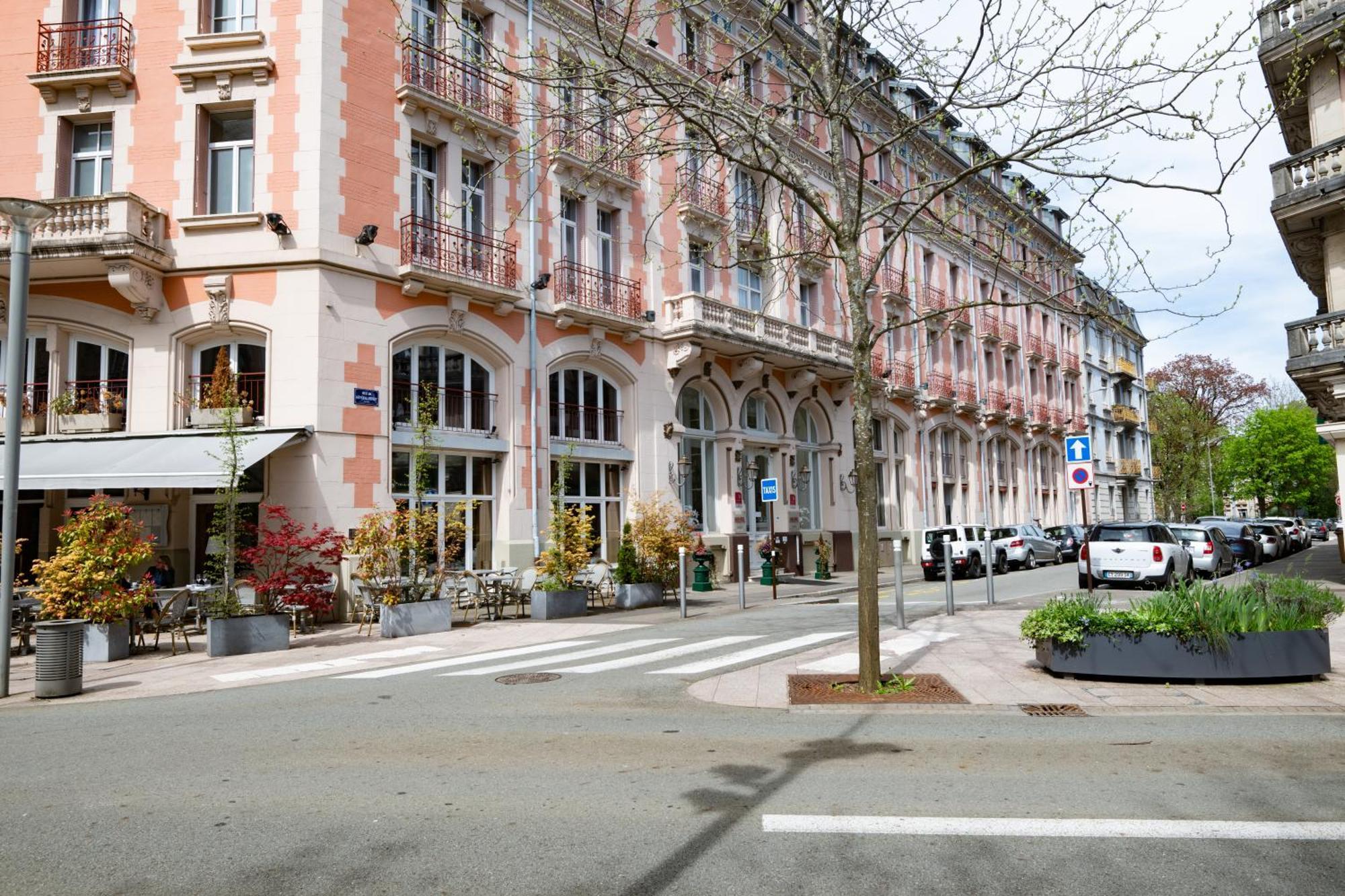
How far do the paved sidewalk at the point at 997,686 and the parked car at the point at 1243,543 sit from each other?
17.4 m

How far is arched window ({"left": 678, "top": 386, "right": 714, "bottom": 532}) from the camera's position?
2456 cm

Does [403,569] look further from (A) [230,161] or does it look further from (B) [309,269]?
(A) [230,161]

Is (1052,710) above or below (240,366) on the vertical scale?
below

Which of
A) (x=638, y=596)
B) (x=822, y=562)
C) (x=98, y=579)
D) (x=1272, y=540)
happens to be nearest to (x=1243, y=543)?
(x=1272, y=540)

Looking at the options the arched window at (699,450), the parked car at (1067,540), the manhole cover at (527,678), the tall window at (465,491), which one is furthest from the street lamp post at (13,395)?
the parked car at (1067,540)

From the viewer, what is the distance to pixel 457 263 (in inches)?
740

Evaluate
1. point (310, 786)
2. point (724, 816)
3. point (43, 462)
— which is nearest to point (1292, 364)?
point (724, 816)

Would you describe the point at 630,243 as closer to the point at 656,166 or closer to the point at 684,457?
the point at 656,166

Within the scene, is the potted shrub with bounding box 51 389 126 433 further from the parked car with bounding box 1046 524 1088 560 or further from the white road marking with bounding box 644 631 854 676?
the parked car with bounding box 1046 524 1088 560

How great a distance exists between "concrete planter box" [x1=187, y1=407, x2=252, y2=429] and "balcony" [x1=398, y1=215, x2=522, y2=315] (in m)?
3.90

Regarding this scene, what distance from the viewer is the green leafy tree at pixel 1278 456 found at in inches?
2415

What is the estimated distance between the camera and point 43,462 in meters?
15.3

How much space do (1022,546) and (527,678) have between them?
2431cm

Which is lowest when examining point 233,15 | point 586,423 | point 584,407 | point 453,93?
point 586,423
